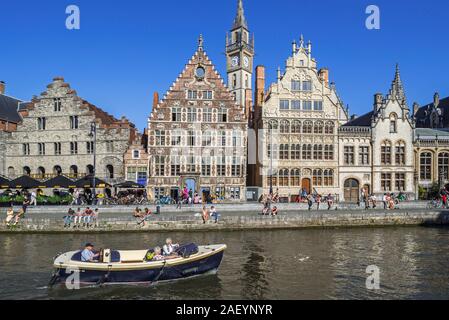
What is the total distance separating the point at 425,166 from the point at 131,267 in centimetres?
4520

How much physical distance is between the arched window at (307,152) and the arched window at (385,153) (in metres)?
9.49

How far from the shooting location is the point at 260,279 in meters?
17.8

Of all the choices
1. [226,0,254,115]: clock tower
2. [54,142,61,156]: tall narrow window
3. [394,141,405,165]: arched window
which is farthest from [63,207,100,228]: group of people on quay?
[226,0,254,115]: clock tower

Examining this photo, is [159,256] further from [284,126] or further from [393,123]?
[393,123]

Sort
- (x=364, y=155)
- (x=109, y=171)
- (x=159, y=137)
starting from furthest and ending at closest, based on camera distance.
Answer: (x=364, y=155)
(x=109, y=171)
(x=159, y=137)

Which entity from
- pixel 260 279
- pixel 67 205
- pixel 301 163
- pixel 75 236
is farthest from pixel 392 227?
pixel 67 205

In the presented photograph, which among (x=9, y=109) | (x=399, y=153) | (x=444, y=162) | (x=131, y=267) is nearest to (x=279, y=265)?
(x=131, y=267)

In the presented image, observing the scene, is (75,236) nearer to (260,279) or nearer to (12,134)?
(260,279)

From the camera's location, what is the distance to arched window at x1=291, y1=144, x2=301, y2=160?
155 feet

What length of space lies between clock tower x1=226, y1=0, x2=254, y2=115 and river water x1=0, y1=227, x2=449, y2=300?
157ft

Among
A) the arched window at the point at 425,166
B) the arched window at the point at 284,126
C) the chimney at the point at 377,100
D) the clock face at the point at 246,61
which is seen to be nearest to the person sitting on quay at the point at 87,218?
the arched window at the point at 284,126

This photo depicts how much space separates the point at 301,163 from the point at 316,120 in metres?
5.70

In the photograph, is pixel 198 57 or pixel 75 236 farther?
pixel 198 57

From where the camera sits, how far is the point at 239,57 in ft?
246
